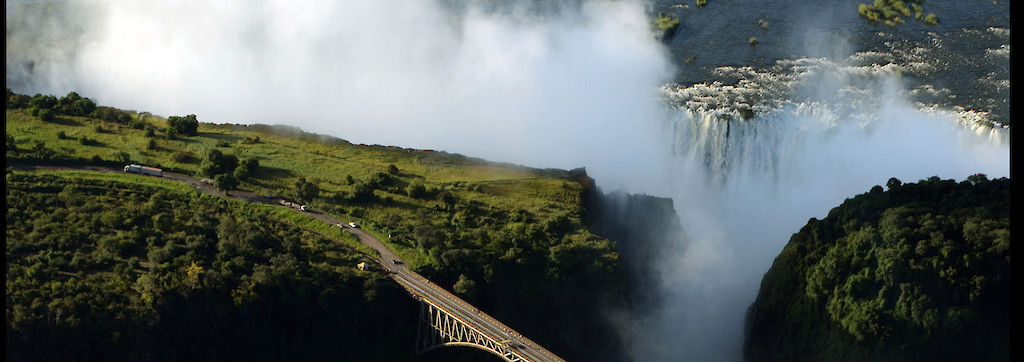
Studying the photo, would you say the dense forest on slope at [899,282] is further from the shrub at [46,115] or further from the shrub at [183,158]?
the shrub at [46,115]

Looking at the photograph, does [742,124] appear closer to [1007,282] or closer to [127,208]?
[1007,282]

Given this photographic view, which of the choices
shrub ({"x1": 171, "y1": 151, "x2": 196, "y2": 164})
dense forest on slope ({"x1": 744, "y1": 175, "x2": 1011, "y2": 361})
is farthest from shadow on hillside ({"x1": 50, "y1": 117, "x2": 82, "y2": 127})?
dense forest on slope ({"x1": 744, "y1": 175, "x2": 1011, "y2": 361})

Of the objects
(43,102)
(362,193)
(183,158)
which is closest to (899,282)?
(362,193)

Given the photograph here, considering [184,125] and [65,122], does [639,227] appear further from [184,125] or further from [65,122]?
[65,122]

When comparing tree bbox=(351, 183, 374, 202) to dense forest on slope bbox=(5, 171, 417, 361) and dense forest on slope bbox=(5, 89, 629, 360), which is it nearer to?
dense forest on slope bbox=(5, 89, 629, 360)

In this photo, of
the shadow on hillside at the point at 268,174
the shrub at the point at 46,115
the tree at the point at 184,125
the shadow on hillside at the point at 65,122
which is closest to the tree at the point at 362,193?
the shadow on hillside at the point at 268,174

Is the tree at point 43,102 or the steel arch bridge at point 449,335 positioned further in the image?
the tree at point 43,102
